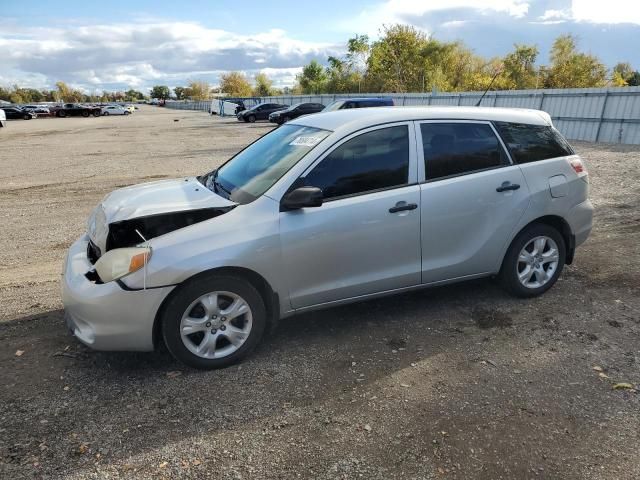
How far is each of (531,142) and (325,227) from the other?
2.25 meters

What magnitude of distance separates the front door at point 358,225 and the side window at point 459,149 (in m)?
0.16

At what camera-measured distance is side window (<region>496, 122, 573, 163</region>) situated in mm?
4449

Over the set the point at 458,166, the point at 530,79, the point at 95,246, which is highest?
the point at 458,166

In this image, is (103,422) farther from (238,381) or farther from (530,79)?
(530,79)

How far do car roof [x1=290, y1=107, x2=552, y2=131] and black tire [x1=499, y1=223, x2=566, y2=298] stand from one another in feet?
3.29

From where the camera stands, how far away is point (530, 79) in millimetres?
50062

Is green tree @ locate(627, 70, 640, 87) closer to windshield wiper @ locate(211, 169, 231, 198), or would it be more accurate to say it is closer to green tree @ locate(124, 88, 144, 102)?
windshield wiper @ locate(211, 169, 231, 198)

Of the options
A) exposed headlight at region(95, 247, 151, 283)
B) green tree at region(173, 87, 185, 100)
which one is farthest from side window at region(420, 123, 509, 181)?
green tree at region(173, 87, 185, 100)

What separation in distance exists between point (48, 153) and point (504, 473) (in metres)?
20.2

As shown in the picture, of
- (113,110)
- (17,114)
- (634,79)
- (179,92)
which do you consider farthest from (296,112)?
(179,92)

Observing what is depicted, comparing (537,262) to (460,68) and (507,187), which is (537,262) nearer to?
(507,187)

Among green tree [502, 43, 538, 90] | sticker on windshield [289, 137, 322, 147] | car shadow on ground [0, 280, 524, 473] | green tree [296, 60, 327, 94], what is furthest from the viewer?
green tree [296, 60, 327, 94]

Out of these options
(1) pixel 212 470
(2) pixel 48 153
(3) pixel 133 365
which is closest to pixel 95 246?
(3) pixel 133 365

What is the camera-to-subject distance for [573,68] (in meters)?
45.7
